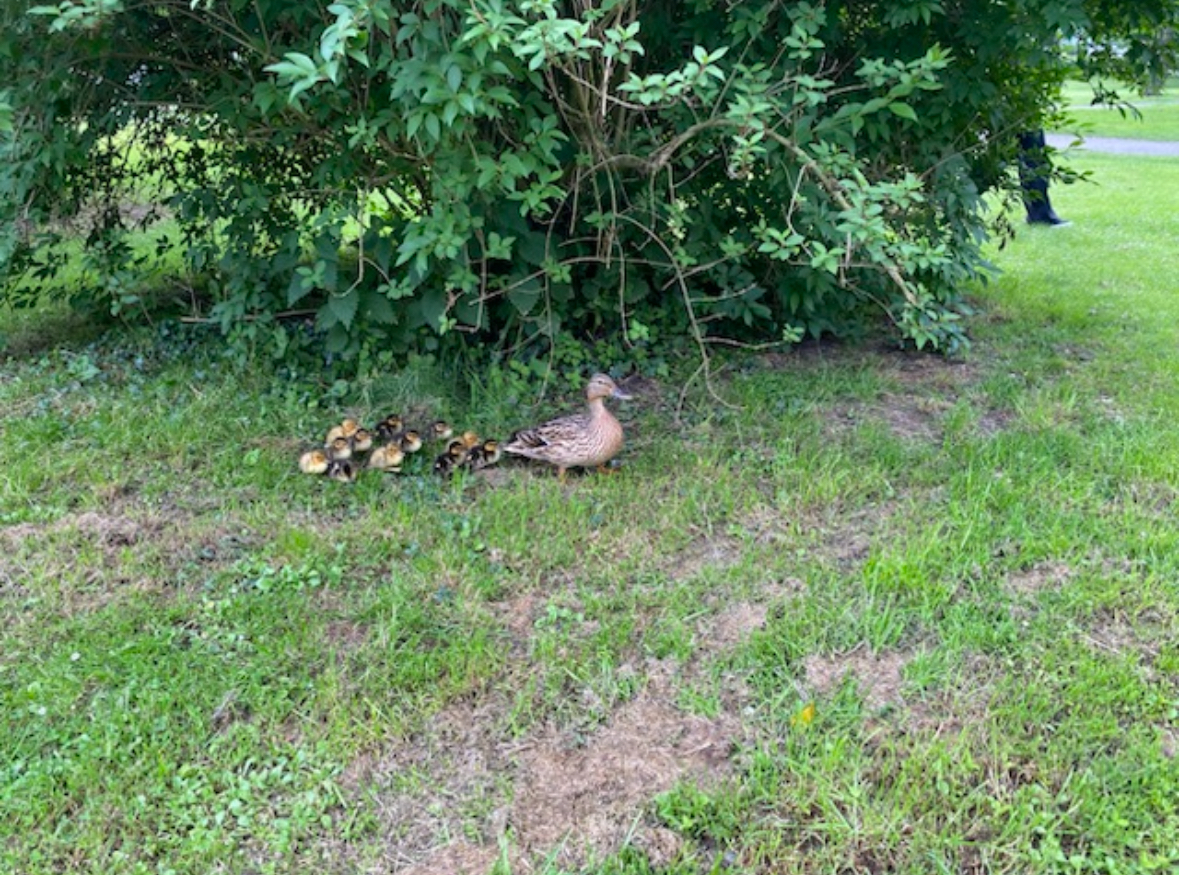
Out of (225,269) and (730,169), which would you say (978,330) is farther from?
(225,269)

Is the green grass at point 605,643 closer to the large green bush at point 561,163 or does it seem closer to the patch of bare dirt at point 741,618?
the patch of bare dirt at point 741,618

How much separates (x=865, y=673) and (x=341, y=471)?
7.74ft

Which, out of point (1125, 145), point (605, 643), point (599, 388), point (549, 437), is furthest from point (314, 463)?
point (1125, 145)

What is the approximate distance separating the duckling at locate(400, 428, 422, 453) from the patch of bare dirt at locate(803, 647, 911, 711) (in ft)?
6.81

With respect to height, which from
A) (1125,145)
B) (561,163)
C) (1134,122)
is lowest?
(561,163)

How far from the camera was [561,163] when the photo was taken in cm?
476

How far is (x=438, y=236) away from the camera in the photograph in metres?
4.00

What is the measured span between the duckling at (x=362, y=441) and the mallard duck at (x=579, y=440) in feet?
1.99

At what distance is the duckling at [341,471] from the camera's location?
415 centimetres

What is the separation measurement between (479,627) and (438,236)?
1.70m

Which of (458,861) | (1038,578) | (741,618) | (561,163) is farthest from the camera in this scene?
(561,163)

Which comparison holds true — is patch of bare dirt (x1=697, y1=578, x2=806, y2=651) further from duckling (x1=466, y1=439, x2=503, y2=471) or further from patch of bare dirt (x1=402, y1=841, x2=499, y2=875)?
duckling (x1=466, y1=439, x2=503, y2=471)

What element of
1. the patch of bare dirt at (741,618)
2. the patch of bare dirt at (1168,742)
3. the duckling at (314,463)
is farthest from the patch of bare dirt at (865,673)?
the duckling at (314,463)

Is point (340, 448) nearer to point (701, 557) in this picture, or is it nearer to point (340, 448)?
point (340, 448)
